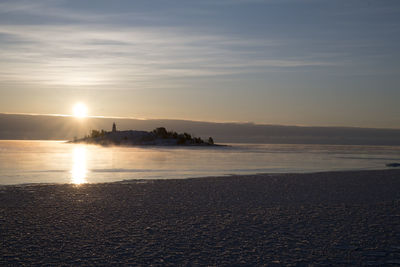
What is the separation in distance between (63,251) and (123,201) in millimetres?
4753

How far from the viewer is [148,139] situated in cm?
7788

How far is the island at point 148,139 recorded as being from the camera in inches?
3000

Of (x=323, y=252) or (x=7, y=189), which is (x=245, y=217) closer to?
(x=323, y=252)

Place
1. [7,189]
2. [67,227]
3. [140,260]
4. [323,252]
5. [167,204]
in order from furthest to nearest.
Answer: [7,189], [167,204], [67,227], [323,252], [140,260]

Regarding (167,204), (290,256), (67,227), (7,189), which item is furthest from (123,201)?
(290,256)

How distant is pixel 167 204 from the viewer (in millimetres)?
11516

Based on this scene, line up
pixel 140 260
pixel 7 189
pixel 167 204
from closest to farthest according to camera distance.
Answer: pixel 140 260 → pixel 167 204 → pixel 7 189

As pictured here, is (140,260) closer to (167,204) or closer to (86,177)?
(167,204)

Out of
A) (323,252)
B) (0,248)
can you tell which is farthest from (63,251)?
(323,252)

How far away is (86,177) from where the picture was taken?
18.3 metres

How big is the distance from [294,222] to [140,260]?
4086 mm

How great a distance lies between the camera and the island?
76.2m

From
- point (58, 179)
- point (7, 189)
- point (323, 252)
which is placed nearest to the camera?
point (323, 252)

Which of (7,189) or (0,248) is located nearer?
(0,248)
